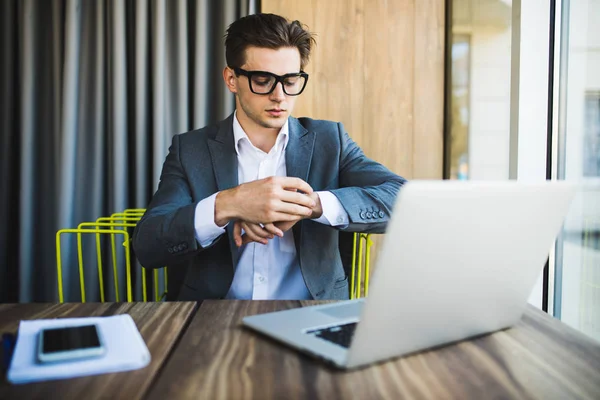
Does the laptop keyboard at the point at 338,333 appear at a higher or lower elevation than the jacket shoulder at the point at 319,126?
lower

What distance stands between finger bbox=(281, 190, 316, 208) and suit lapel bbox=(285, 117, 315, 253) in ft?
1.25

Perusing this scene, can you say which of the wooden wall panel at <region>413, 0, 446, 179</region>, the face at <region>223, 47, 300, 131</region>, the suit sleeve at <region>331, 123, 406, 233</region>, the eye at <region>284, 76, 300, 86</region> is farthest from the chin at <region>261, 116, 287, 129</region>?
the wooden wall panel at <region>413, 0, 446, 179</region>

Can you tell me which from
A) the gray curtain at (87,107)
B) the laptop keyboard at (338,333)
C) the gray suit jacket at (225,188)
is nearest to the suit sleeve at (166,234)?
the gray suit jacket at (225,188)

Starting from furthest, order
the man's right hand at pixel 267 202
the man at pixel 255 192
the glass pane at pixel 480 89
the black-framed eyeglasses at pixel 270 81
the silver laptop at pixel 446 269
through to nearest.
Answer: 1. the glass pane at pixel 480 89
2. the black-framed eyeglasses at pixel 270 81
3. the man at pixel 255 192
4. the man's right hand at pixel 267 202
5. the silver laptop at pixel 446 269

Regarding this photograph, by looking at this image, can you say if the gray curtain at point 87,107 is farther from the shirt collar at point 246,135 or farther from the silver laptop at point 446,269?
the silver laptop at point 446,269

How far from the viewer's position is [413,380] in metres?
0.70

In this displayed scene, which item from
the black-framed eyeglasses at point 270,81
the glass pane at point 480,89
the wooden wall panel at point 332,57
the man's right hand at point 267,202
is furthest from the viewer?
the wooden wall panel at point 332,57

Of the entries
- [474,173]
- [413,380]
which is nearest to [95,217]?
[474,173]

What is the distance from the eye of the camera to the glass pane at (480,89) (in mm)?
2172

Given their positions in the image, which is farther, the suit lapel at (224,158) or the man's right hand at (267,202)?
the suit lapel at (224,158)

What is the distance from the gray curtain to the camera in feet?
9.07

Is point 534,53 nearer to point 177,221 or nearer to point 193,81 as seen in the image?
point 177,221

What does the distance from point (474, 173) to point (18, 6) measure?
2458 millimetres

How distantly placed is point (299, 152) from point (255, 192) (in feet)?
1.60
